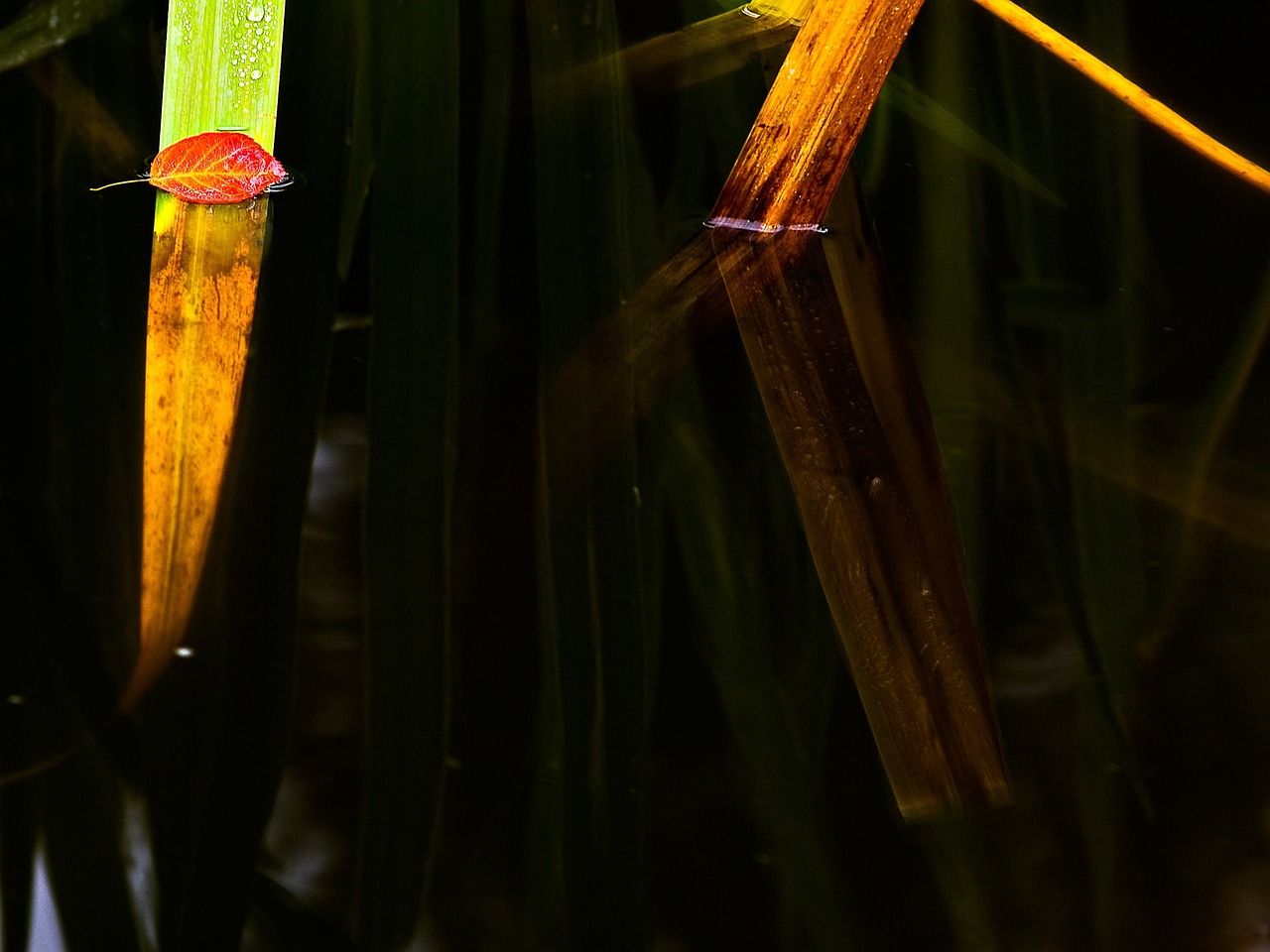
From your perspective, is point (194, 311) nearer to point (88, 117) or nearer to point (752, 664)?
point (88, 117)

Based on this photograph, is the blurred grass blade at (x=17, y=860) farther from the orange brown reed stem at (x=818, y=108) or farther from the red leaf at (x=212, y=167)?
the orange brown reed stem at (x=818, y=108)

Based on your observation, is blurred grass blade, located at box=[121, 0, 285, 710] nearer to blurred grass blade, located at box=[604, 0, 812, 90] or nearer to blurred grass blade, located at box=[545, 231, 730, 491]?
blurred grass blade, located at box=[545, 231, 730, 491]

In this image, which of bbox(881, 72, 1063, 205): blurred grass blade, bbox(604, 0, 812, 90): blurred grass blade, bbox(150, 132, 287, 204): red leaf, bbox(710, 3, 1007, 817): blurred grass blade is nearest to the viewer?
bbox(710, 3, 1007, 817): blurred grass blade

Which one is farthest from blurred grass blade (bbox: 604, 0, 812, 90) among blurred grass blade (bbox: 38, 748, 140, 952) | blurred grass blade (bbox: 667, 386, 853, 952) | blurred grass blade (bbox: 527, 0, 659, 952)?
blurred grass blade (bbox: 38, 748, 140, 952)

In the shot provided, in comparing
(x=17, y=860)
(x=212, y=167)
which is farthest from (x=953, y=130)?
(x=17, y=860)

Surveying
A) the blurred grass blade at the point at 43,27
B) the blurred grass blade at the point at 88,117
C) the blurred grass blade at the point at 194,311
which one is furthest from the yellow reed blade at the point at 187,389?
the blurred grass blade at the point at 43,27

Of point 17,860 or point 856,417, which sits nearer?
point 17,860

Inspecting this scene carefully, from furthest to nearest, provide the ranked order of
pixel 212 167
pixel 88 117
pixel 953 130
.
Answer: pixel 953 130 → pixel 88 117 → pixel 212 167
